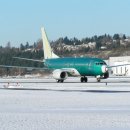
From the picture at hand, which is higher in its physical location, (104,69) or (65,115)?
(104,69)

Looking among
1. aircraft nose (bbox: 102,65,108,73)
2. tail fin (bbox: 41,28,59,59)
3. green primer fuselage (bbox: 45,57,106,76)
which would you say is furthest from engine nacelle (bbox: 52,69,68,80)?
tail fin (bbox: 41,28,59,59)

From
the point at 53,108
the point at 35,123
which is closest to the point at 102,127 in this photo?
the point at 35,123

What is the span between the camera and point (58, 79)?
66.3 metres

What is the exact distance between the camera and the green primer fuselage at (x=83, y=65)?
6650cm

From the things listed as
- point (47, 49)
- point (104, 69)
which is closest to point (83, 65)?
point (104, 69)

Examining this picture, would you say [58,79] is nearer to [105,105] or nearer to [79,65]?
[79,65]

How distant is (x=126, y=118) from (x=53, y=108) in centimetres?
521

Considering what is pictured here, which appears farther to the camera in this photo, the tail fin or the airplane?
the tail fin

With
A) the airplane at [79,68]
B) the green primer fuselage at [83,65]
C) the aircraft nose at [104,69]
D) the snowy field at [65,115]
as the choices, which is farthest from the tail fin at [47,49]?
the snowy field at [65,115]

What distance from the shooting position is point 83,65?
2667 inches

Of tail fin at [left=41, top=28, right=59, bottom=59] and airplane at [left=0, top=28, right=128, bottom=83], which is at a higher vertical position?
tail fin at [left=41, top=28, right=59, bottom=59]

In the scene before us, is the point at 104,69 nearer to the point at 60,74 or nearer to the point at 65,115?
the point at 60,74

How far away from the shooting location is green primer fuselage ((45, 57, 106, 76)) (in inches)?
2618

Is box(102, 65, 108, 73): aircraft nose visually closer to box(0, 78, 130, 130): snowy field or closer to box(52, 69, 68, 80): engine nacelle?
box(52, 69, 68, 80): engine nacelle
